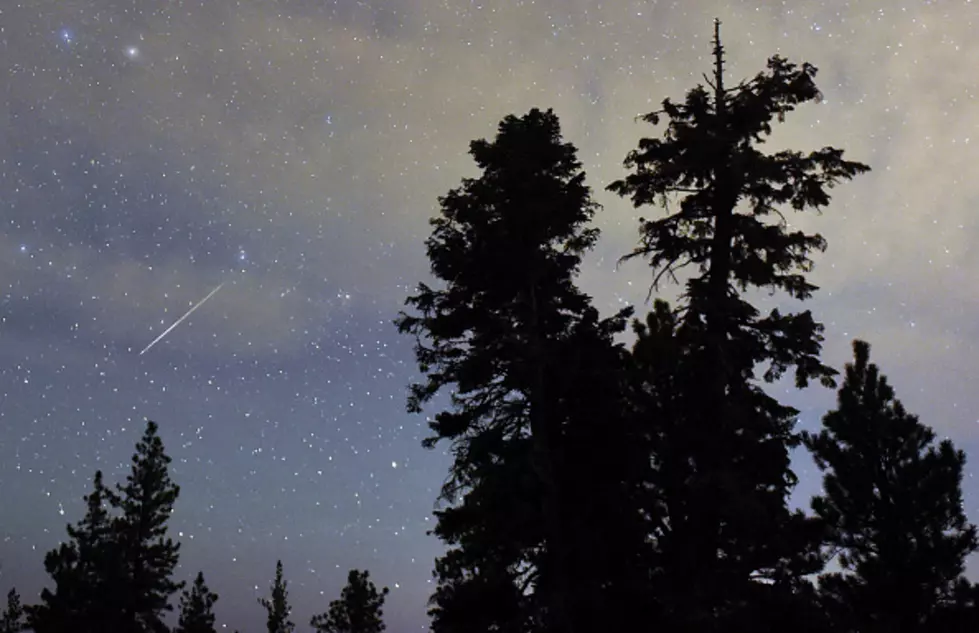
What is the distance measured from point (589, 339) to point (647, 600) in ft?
21.3

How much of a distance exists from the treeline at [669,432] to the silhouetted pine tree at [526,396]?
0.17 feet

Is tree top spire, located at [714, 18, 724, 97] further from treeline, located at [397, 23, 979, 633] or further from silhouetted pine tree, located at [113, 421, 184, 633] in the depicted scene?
silhouetted pine tree, located at [113, 421, 184, 633]

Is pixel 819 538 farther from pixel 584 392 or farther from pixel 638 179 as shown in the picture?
pixel 638 179

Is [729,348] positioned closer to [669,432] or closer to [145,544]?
[669,432]

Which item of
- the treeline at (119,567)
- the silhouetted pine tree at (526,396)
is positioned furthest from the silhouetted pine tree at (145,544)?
the silhouetted pine tree at (526,396)

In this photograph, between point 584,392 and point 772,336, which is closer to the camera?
point 772,336

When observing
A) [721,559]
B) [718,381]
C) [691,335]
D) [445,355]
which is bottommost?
[721,559]

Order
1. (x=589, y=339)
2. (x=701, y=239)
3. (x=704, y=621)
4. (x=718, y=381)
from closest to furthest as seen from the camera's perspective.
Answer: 1. (x=704, y=621)
2. (x=718, y=381)
3. (x=701, y=239)
4. (x=589, y=339)

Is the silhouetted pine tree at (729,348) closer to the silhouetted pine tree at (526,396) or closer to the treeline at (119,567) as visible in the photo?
the silhouetted pine tree at (526,396)

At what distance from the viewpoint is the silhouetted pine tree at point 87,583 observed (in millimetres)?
37094

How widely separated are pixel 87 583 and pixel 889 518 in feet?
113

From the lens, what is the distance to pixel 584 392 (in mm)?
20203

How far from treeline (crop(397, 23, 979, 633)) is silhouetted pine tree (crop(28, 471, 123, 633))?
23.6 meters

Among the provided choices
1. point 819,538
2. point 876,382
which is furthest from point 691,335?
point 876,382
